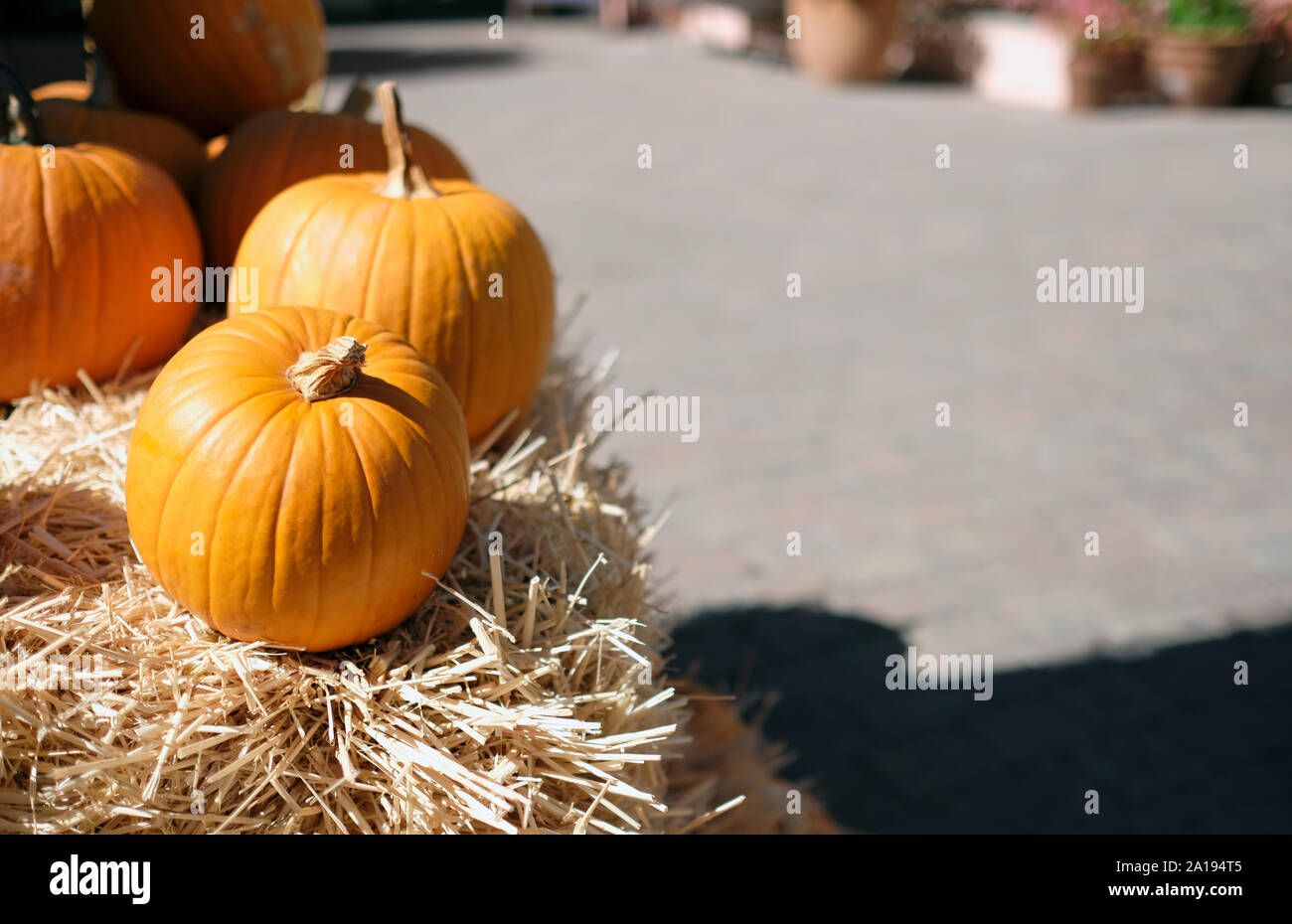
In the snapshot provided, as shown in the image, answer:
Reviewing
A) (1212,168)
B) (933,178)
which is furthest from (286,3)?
(1212,168)

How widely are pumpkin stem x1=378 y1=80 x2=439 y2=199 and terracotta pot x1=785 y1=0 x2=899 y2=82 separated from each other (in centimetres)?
1071

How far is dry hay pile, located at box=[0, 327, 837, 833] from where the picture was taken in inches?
58.6

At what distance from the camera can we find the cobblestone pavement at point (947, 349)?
4.02 metres

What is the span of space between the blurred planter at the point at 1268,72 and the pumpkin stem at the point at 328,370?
1094 cm

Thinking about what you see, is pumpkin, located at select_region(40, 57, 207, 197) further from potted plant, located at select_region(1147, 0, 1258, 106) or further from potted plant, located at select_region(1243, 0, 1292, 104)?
potted plant, located at select_region(1243, 0, 1292, 104)

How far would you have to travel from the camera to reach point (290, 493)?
1.54 m

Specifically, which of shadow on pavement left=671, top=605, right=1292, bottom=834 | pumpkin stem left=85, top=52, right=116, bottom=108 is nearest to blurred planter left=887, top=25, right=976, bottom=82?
shadow on pavement left=671, top=605, right=1292, bottom=834

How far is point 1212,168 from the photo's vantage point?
8570 millimetres

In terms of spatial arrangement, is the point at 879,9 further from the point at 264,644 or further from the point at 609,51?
the point at 264,644

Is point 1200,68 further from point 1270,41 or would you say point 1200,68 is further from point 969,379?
point 969,379

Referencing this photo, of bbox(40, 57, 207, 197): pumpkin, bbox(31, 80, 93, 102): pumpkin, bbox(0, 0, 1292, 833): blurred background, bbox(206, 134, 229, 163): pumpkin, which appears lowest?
bbox(0, 0, 1292, 833): blurred background

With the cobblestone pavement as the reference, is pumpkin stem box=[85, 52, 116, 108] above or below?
above

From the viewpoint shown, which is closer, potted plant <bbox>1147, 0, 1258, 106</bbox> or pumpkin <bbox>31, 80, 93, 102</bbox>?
pumpkin <bbox>31, 80, 93, 102</bbox>

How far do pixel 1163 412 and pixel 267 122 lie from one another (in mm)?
4264
